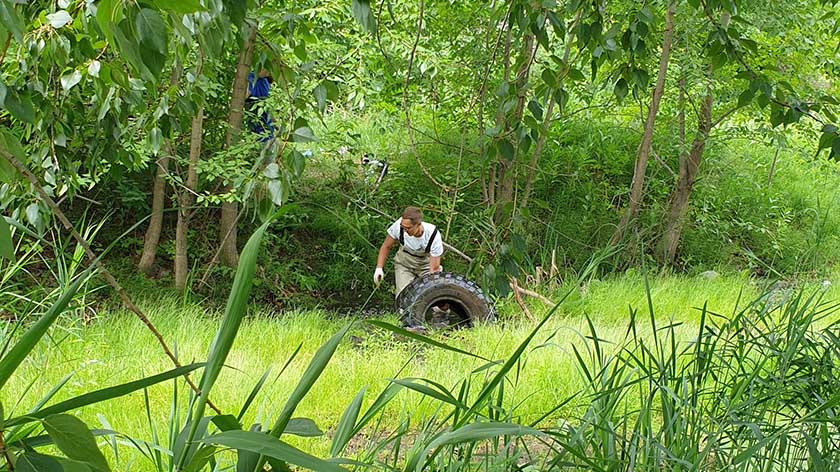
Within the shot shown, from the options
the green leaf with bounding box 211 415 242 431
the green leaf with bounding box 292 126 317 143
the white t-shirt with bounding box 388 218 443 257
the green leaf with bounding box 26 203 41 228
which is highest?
the green leaf with bounding box 292 126 317 143

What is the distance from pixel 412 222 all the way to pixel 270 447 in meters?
6.88

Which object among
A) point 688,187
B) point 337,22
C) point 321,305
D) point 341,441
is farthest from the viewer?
point 688,187

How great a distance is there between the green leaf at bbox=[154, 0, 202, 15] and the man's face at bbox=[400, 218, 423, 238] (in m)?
6.82

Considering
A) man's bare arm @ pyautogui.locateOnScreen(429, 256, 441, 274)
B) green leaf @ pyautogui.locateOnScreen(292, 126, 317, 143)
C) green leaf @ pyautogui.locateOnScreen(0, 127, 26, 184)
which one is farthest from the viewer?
man's bare arm @ pyautogui.locateOnScreen(429, 256, 441, 274)

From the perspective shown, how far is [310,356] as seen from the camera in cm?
629

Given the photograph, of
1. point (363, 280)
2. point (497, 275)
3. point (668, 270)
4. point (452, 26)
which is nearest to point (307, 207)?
point (363, 280)

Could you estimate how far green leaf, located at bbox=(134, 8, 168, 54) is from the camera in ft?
3.42

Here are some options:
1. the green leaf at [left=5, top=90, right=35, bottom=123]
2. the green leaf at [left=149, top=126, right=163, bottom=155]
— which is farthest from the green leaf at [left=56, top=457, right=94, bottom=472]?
the green leaf at [left=149, top=126, right=163, bottom=155]

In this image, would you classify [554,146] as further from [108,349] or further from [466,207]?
[108,349]

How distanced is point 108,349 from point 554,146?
6560 millimetres

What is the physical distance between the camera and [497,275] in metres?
2.22

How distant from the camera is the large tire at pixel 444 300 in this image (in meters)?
7.84

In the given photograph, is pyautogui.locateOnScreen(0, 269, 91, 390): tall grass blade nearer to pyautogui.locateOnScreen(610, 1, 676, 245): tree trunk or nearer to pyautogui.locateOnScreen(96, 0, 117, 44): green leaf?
pyautogui.locateOnScreen(96, 0, 117, 44): green leaf

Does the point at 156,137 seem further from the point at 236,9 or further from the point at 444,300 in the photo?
the point at 444,300
